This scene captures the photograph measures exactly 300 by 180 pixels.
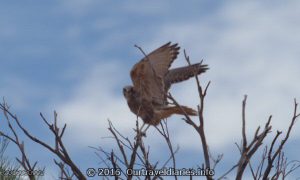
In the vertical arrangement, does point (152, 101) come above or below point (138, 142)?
above

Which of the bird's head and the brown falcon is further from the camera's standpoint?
the bird's head

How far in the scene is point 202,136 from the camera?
7.64 feet

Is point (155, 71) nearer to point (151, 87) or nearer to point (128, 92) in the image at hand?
point (151, 87)

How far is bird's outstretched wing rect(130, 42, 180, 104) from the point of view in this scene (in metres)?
5.52

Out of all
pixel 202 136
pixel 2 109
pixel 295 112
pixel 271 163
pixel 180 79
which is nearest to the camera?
pixel 202 136

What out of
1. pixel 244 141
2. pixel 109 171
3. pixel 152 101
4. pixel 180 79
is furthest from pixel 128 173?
pixel 180 79

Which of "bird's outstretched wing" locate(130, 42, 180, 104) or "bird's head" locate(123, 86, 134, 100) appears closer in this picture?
"bird's outstretched wing" locate(130, 42, 180, 104)

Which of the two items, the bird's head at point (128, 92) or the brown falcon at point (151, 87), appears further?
the bird's head at point (128, 92)

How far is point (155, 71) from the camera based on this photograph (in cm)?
552

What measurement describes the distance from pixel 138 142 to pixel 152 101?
9.63 ft

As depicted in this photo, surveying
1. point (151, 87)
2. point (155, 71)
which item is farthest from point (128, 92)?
point (155, 71)

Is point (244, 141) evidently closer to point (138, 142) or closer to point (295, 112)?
point (295, 112)

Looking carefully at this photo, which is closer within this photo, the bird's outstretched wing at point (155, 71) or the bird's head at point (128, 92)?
the bird's outstretched wing at point (155, 71)

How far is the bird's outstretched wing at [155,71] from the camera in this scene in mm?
5520
